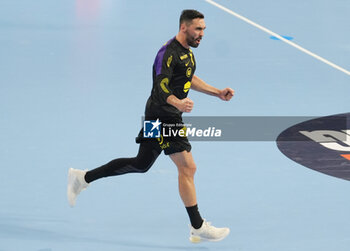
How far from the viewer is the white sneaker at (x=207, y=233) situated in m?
6.96

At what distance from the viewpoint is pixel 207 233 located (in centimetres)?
695

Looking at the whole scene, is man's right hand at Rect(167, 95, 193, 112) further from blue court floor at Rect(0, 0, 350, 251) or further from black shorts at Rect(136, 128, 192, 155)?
blue court floor at Rect(0, 0, 350, 251)

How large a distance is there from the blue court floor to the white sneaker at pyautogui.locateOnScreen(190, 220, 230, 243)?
90 millimetres

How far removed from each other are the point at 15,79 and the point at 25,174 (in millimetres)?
3722

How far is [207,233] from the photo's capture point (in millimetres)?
6953

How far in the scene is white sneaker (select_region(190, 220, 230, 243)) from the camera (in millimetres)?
6957

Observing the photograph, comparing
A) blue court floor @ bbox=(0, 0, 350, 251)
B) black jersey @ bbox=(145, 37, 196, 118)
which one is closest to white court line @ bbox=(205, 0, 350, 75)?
blue court floor @ bbox=(0, 0, 350, 251)

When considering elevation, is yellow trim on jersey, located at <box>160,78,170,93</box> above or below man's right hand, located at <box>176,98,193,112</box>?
above

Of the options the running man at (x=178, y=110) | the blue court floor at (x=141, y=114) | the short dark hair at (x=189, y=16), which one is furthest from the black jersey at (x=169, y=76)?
the blue court floor at (x=141, y=114)

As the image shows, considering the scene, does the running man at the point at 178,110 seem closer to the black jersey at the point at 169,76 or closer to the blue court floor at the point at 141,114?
the black jersey at the point at 169,76

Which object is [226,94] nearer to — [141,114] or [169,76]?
[169,76]

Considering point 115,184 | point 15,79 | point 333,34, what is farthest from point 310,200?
point 333,34

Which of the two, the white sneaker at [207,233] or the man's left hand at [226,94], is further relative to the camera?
the man's left hand at [226,94]

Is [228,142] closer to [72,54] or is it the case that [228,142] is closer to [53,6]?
[72,54]
